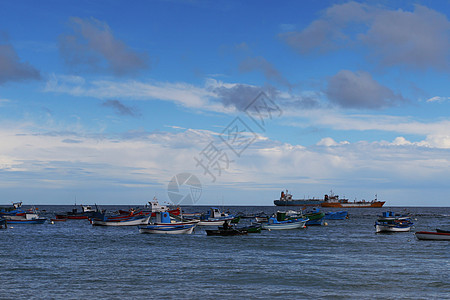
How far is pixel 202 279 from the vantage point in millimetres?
34312

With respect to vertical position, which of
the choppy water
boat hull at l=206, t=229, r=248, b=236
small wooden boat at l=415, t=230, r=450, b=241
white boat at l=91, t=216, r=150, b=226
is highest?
white boat at l=91, t=216, r=150, b=226

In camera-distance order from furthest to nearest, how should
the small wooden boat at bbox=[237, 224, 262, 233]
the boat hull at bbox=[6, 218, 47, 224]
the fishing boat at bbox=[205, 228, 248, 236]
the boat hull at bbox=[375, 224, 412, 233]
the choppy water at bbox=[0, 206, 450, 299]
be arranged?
the boat hull at bbox=[6, 218, 47, 224]
the boat hull at bbox=[375, 224, 412, 233]
the small wooden boat at bbox=[237, 224, 262, 233]
the fishing boat at bbox=[205, 228, 248, 236]
the choppy water at bbox=[0, 206, 450, 299]

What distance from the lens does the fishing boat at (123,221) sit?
97725 millimetres

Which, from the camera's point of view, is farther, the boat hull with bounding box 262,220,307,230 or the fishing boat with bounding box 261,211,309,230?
the fishing boat with bounding box 261,211,309,230

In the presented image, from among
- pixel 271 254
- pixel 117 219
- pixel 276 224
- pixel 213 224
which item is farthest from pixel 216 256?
pixel 117 219

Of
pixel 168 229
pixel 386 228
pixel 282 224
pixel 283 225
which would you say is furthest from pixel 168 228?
pixel 386 228

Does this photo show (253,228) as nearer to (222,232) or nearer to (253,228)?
(253,228)

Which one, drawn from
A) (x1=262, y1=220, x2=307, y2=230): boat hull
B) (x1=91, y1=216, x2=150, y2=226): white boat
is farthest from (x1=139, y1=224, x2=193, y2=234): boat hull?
(x1=91, y1=216, x2=150, y2=226): white boat

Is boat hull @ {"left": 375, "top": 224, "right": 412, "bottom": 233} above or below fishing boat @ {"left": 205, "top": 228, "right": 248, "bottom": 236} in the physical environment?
below

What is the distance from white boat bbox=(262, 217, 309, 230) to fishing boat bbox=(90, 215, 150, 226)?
27654mm

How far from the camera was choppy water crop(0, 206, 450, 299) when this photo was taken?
98.1 ft

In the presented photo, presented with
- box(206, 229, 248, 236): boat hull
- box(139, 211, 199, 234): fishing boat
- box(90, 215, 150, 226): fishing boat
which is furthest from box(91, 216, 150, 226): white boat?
box(206, 229, 248, 236): boat hull

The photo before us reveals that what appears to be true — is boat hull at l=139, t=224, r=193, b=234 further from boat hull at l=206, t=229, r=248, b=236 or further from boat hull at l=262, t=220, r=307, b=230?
boat hull at l=262, t=220, r=307, b=230

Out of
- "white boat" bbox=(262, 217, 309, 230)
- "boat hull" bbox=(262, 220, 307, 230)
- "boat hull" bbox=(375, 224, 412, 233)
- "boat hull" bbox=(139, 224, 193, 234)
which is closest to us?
"boat hull" bbox=(139, 224, 193, 234)
